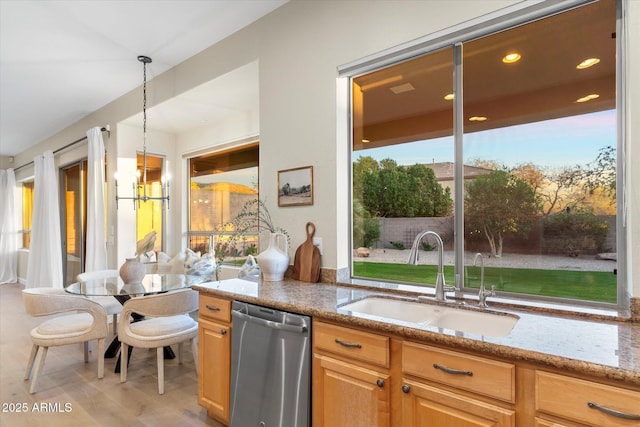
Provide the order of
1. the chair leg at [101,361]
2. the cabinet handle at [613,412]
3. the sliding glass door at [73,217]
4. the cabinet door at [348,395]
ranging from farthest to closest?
the sliding glass door at [73,217]
the chair leg at [101,361]
the cabinet door at [348,395]
the cabinet handle at [613,412]

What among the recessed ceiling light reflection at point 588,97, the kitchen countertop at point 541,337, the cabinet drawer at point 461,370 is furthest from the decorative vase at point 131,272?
the recessed ceiling light reflection at point 588,97

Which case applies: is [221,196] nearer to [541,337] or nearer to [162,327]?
[162,327]

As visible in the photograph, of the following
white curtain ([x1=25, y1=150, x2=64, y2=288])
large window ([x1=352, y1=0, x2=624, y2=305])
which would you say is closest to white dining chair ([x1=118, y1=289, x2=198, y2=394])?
large window ([x1=352, y1=0, x2=624, y2=305])

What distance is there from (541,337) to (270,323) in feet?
4.08

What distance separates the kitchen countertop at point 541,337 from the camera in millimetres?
1093

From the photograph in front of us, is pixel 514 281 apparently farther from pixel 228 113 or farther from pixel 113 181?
pixel 113 181

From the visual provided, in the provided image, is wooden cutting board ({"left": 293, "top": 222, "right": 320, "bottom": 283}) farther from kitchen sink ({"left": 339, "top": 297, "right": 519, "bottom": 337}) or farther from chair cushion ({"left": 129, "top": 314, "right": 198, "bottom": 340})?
chair cushion ({"left": 129, "top": 314, "right": 198, "bottom": 340})

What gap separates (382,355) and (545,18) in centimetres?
186

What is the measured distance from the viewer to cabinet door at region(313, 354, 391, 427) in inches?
60.5

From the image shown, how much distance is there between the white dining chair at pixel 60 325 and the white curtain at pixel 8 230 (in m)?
6.47

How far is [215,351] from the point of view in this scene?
226cm

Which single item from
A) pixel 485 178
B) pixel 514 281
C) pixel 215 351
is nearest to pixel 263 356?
pixel 215 351

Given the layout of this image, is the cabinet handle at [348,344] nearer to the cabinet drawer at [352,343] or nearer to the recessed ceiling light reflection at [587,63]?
the cabinet drawer at [352,343]

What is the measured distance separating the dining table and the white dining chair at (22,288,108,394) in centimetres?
12
